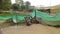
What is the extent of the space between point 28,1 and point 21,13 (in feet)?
0.72

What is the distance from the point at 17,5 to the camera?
234 centimetres

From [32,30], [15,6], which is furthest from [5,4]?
[32,30]

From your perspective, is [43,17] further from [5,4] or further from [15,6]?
[5,4]

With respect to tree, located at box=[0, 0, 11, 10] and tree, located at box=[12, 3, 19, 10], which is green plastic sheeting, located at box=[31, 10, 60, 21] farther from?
tree, located at box=[0, 0, 11, 10]

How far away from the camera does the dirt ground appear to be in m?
2.26

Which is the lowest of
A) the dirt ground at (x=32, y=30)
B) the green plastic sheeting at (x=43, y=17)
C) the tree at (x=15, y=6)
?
the dirt ground at (x=32, y=30)

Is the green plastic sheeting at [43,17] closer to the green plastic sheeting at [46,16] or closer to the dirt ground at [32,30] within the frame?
the green plastic sheeting at [46,16]

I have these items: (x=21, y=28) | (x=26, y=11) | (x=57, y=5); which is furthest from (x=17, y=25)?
(x=57, y=5)

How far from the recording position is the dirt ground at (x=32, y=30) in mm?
2258

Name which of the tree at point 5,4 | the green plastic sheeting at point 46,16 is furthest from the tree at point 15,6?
the green plastic sheeting at point 46,16

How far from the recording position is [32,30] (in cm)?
227

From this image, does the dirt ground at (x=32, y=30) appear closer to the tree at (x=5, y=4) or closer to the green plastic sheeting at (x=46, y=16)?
the green plastic sheeting at (x=46, y=16)

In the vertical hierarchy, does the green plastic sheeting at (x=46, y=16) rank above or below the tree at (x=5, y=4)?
below

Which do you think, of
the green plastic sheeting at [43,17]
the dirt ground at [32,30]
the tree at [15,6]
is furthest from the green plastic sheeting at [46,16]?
the tree at [15,6]
